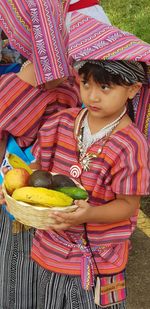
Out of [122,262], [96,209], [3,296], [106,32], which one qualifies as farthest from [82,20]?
[3,296]

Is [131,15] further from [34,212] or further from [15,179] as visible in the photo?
[34,212]

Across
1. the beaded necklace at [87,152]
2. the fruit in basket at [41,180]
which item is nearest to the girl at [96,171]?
the beaded necklace at [87,152]

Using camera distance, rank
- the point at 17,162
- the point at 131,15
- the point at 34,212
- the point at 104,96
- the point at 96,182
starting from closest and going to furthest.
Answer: the point at 34,212
the point at 104,96
the point at 96,182
the point at 17,162
the point at 131,15

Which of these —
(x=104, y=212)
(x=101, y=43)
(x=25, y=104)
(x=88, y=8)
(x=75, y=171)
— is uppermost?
(x=101, y=43)

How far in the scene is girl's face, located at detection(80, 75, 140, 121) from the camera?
243 cm

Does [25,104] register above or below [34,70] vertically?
below

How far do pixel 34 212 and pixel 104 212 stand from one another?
0.32 m

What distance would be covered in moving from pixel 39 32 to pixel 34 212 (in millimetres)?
906

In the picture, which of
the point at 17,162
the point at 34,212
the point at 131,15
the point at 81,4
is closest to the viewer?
the point at 34,212

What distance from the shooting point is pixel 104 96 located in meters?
2.43

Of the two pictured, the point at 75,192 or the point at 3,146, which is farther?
the point at 3,146

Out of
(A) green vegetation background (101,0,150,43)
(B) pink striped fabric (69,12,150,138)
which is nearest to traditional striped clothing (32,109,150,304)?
(B) pink striped fabric (69,12,150,138)

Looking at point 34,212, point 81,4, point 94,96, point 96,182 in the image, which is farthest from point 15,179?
point 81,4

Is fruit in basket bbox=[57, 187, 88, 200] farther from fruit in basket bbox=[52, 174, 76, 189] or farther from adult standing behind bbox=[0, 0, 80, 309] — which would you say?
adult standing behind bbox=[0, 0, 80, 309]
